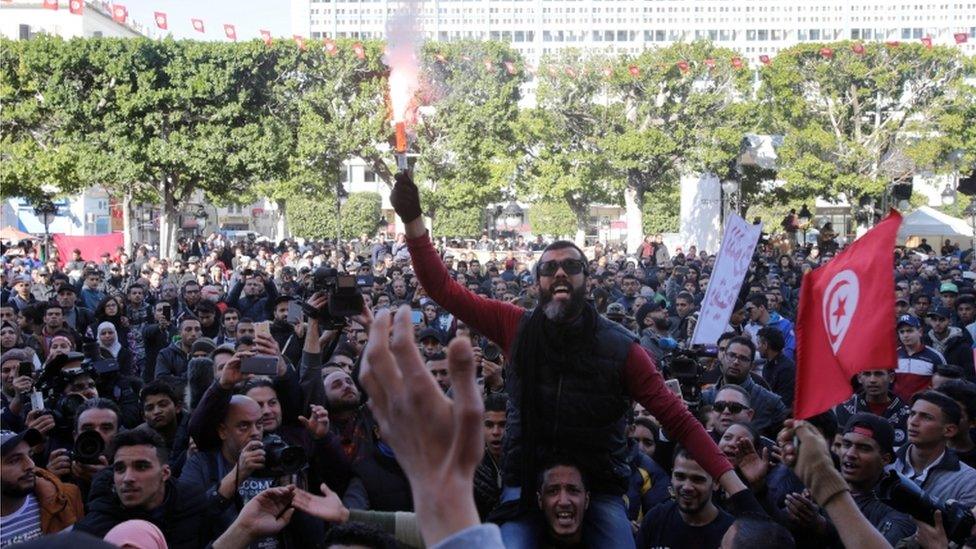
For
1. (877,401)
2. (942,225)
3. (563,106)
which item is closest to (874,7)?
(563,106)

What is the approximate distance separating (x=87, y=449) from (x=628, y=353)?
107 inches

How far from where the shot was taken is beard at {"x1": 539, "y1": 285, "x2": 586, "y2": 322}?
4.21m

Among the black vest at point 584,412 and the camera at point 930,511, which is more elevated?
the black vest at point 584,412

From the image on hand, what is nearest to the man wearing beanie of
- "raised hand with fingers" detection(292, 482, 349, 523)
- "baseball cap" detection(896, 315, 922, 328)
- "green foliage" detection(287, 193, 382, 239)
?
"raised hand with fingers" detection(292, 482, 349, 523)

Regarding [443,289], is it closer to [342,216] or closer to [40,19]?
[342,216]

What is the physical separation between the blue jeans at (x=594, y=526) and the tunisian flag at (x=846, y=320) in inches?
28.9

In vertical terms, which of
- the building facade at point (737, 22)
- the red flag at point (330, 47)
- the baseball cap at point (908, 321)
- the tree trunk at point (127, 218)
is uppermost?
the building facade at point (737, 22)

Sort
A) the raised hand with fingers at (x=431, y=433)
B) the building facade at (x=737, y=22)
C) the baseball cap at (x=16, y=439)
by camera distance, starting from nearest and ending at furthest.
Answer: the raised hand with fingers at (x=431, y=433) → the baseball cap at (x=16, y=439) → the building facade at (x=737, y=22)

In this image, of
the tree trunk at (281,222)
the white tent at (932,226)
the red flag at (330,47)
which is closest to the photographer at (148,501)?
the white tent at (932,226)

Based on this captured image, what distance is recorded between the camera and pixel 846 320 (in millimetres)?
4402

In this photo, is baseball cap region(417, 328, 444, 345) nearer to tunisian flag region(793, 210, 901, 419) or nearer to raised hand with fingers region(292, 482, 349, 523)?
tunisian flag region(793, 210, 901, 419)

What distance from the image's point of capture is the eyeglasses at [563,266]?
14.0 feet

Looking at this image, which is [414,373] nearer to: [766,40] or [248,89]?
[248,89]

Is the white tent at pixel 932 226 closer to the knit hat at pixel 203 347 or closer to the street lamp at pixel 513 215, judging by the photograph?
the street lamp at pixel 513 215
